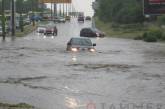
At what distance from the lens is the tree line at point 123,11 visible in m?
108

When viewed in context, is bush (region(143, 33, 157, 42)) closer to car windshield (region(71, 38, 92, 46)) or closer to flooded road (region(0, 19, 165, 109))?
car windshield (region(71, 38, 92, 46))

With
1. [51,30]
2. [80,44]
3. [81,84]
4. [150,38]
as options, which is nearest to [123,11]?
[51,30]

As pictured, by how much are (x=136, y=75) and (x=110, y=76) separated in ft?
4.76

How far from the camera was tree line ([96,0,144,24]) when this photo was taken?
108162mm

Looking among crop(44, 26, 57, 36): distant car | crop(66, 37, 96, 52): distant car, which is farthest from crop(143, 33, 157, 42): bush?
crop(66, 37, 96, 52): distant car

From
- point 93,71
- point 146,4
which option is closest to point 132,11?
point 146,4

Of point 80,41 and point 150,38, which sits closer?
point 80,41

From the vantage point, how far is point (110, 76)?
27.7 metres

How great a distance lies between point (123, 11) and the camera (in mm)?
113250

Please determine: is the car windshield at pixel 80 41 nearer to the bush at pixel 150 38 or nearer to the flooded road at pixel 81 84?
the flooded road at pixel 81 84

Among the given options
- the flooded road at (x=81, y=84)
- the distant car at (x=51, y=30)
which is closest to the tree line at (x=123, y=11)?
the distant car at (x=51, y=30)

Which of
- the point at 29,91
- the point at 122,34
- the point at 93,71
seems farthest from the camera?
the point at 122,34

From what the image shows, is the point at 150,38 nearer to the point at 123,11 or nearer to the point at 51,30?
the point at 51,30

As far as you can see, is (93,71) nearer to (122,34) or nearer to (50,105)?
(50,105)
